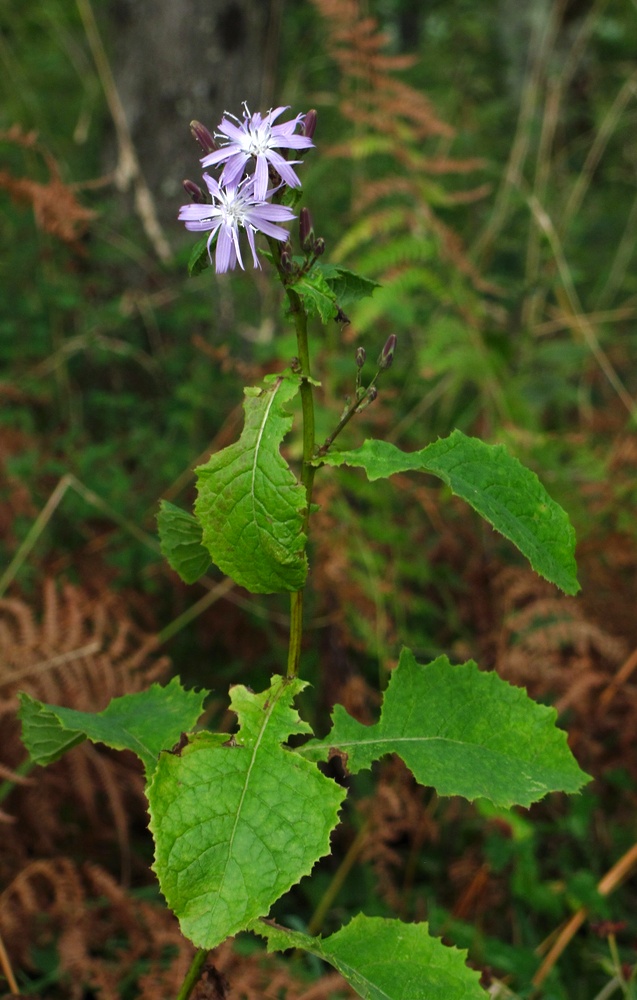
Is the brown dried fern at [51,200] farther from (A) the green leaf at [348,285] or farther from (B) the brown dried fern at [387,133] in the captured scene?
(A) the green leaf at [348,285]

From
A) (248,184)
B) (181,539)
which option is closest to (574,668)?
(181,539)

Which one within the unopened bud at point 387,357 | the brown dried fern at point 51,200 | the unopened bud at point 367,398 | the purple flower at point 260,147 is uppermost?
the brown dried fern at point 51,200

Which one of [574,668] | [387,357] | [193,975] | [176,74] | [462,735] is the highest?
[176,74]

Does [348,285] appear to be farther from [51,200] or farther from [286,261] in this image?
[51,200]

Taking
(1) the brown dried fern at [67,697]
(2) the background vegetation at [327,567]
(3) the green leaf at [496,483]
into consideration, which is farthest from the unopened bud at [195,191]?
(1) the brown dried fern at [67,697]

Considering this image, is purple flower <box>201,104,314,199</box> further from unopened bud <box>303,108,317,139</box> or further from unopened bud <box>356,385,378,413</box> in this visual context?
unopened bud <box>356,385,378,413</box>
